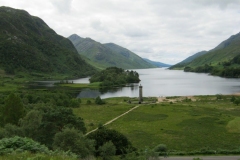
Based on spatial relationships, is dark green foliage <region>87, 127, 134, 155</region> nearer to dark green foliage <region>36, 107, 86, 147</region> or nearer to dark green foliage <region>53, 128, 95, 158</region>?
dark green foliage <region>36, 107, 86, 147</region>

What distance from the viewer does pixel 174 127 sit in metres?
59.8

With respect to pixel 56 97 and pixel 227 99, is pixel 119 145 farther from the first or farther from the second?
pixel 227 99

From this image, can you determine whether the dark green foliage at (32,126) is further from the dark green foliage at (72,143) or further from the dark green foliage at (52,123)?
the dark green foliage at (72,143)

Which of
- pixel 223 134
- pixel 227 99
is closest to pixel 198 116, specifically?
pixel 223 134

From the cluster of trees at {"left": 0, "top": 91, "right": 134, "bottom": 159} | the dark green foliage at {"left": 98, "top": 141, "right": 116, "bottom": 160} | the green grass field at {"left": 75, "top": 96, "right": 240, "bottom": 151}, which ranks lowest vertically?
the green grass field at {"left": 75, "top": 96, "right": 240, "bottom": 151}

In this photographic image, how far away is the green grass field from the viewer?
1802 inches

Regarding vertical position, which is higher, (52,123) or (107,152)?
(52,123)

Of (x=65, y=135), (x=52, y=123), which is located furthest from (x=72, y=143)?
(x=52, y=123)

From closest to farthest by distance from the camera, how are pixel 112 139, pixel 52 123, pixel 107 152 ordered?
pixel 107 152, pixel 52 123, pixel 112 139

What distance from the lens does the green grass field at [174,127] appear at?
45766mm

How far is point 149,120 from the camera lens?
227ft

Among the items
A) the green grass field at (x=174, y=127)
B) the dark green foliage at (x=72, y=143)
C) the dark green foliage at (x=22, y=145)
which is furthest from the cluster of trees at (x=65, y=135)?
the dark green foliage at (x=22, y=145)

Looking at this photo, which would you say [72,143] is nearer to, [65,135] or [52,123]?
[65,135]

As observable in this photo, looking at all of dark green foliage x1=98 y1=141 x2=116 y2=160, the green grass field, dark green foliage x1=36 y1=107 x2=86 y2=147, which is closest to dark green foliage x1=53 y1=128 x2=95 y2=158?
dark green foliage x1=98 y1=141 x2=116 y2=160
